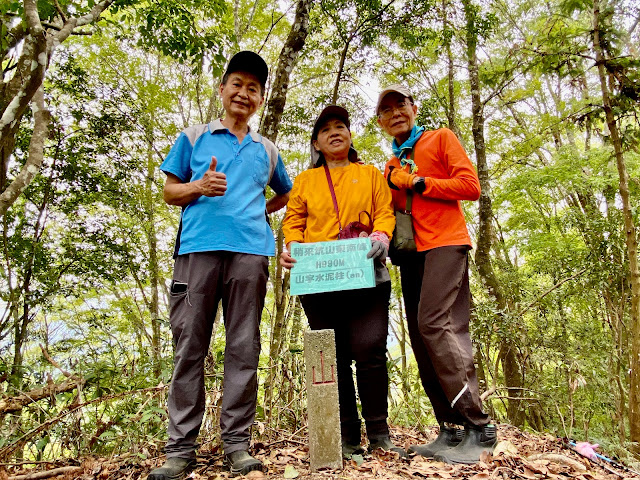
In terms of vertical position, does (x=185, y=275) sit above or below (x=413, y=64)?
below

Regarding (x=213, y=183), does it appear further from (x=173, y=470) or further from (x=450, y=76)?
(x=450, y=76)

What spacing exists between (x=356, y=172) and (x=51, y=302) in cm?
693

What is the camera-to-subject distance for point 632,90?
5773 millimetres

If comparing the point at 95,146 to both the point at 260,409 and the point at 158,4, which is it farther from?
the point at 260,409

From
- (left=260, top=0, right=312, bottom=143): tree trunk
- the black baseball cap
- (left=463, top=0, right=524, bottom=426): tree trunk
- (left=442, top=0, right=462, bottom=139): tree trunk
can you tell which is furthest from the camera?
(left=442, top=0, right=462, bottom=139): tree trunk

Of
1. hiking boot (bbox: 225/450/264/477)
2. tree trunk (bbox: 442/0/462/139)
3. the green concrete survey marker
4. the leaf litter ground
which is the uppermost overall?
tree trunk (bbox: 442/0/462/139)

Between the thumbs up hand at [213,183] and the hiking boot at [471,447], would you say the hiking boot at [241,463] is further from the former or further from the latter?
the thumbs up hand at [213,183]

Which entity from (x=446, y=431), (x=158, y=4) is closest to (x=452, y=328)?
(x=446, y=431)

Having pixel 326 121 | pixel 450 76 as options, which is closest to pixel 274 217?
pixel 450 76

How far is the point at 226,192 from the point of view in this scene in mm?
2676

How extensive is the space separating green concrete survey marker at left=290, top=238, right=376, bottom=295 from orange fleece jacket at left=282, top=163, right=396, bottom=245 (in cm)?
19

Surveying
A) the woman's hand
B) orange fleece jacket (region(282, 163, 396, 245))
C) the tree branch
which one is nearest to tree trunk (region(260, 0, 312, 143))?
orange fleece jacket (region(282, 163, 396, 245))

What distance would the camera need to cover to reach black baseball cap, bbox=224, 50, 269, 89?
282 cm

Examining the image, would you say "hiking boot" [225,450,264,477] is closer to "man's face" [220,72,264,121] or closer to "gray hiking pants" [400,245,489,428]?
"gray hiking pants" [400,245,489,428]
